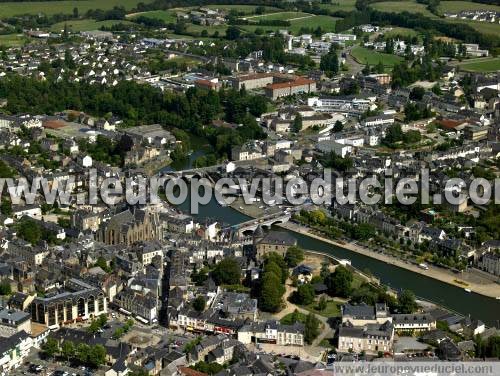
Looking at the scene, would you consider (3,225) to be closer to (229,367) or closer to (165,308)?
(165,308)

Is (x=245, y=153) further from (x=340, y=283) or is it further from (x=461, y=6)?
(x=461, y=6)

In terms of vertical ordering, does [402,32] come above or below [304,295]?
above

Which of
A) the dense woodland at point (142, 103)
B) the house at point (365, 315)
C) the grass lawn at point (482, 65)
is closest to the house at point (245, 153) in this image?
the dense woodland at point (142, 103)

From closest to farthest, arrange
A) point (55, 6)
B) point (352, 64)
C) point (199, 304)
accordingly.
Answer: point (199, 304)
point (352, 64)
point (55, 6)

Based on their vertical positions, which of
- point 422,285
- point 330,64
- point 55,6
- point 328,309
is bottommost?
point 422,285

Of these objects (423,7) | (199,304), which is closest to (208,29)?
(423,7)

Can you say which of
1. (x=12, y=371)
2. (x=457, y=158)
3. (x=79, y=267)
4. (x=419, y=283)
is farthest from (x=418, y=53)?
(x=12, y=371)

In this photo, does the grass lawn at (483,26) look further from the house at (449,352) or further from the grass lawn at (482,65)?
the house at (449,352)
